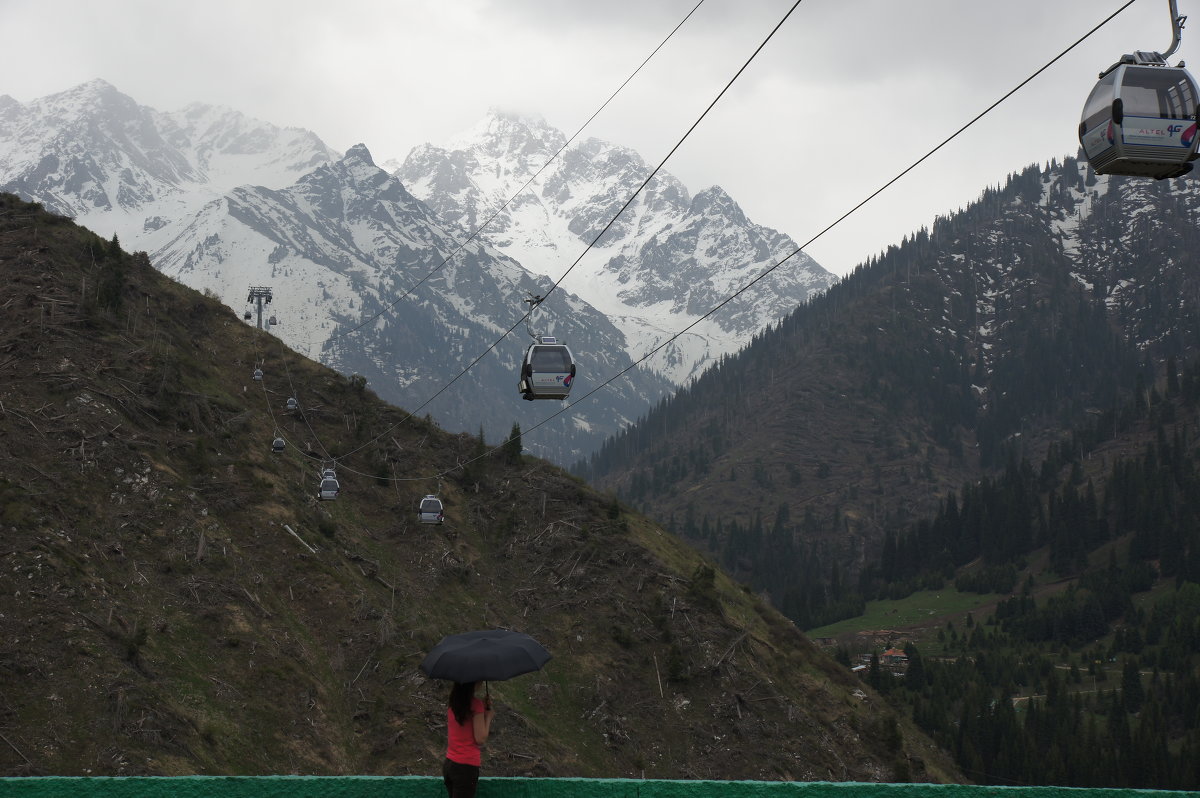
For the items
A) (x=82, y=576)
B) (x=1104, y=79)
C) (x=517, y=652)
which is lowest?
(x=517, y=652)

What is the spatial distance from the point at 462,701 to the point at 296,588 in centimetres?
4185

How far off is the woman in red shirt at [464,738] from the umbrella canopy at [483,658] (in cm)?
24

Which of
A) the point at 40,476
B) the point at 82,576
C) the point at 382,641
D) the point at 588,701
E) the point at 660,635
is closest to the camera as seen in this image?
the point at 82,576

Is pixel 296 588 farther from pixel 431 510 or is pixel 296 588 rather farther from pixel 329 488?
pixel 431 510

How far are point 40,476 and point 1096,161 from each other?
148 feet

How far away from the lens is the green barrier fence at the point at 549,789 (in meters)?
15.1

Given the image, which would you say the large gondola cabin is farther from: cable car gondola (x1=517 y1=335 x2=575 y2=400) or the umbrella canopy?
cable car gondola (x1=517 y1=335 x2=575 y2=400)

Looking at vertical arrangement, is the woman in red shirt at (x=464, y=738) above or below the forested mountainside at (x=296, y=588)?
below

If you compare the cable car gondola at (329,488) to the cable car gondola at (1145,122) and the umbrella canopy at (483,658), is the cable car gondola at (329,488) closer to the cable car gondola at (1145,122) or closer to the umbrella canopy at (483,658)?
the umbrella canopy at (483,658)

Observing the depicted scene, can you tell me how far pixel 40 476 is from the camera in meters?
50.4

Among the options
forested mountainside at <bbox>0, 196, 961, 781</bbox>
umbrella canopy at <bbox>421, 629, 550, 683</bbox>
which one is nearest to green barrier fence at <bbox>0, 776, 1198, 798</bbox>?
umbrella canopy at <bbox>421, 629, 550, 683</bbox>

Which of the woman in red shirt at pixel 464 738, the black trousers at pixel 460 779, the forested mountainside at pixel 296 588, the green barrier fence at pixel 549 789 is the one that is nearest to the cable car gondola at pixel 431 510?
the forested mountainside at pixel 296 588

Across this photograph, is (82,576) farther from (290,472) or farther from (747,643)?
(747,643)

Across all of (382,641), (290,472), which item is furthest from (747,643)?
(290,472)
